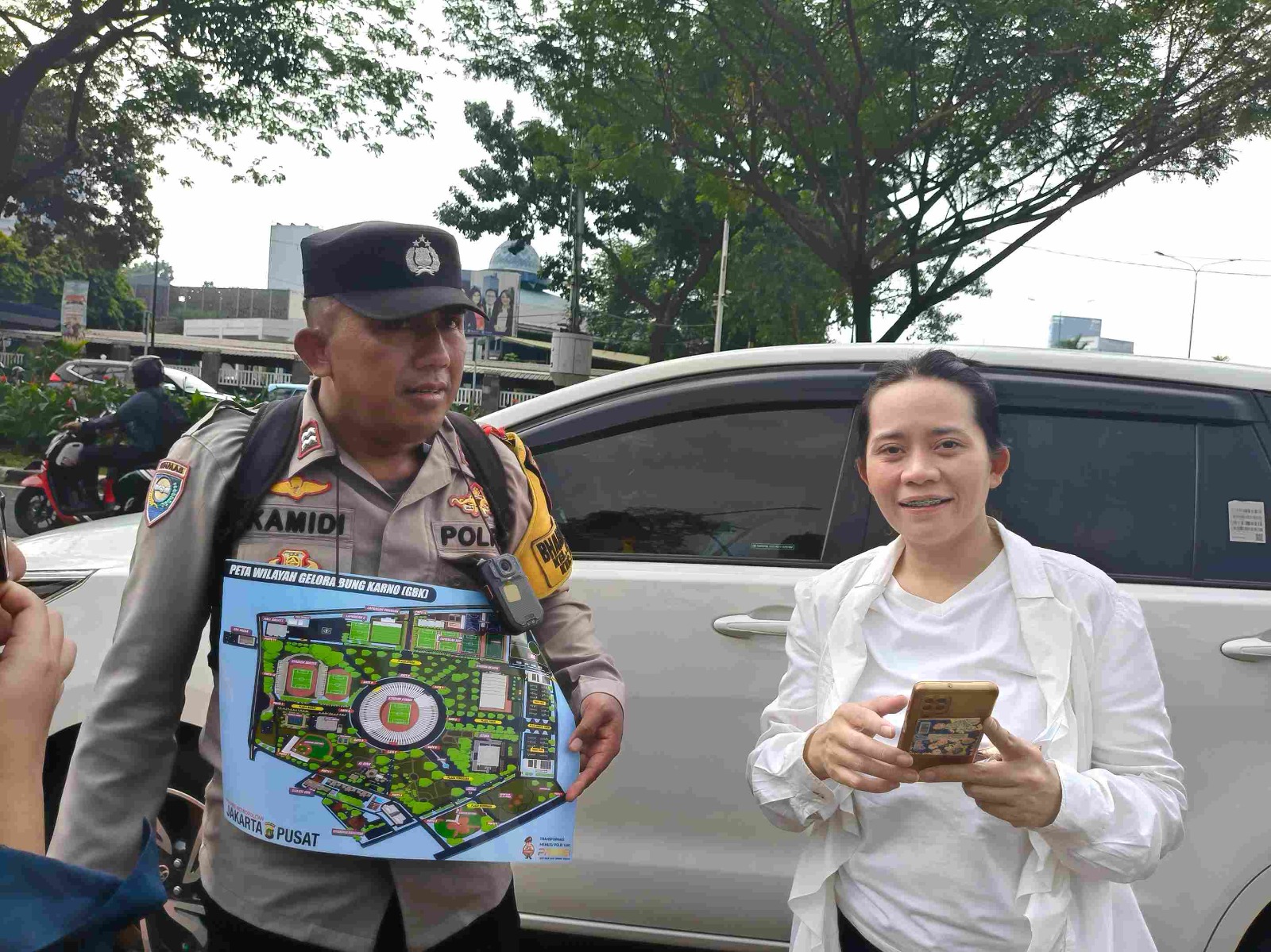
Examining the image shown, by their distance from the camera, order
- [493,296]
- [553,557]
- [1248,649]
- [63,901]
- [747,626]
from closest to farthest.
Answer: [63,901] < [553,557] < [1248,649] < [747,626] < [493,296]

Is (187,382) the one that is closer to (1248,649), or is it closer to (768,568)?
(768,568)

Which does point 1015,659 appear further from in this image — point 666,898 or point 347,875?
point 666,898

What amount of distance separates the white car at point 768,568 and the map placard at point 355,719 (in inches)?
48.6

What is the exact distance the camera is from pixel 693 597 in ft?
9.16

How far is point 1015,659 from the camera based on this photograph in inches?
63.7

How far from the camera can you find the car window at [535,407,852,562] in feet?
9.48

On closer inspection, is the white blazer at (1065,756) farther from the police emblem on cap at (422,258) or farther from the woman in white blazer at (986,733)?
the police emblem on cap at (422,258)

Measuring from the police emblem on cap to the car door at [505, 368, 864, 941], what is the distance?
4.16ft

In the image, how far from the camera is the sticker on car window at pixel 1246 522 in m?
2.72

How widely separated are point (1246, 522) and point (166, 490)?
239 centimetres

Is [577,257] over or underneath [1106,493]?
over

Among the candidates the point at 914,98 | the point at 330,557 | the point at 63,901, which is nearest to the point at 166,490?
the point at 330,557

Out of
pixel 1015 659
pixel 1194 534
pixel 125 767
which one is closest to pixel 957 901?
pixel 1015 659

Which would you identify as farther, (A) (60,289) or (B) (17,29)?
(A) (60,289)
